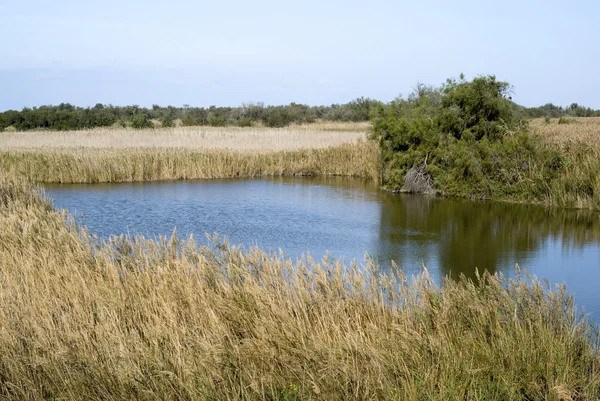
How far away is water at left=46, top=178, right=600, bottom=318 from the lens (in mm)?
11156

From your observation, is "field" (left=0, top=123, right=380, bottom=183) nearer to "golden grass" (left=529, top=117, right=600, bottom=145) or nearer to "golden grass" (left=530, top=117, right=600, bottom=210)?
"golden grass" (left=529, top=117, right=600, bottom=145)

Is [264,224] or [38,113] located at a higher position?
[38,113]

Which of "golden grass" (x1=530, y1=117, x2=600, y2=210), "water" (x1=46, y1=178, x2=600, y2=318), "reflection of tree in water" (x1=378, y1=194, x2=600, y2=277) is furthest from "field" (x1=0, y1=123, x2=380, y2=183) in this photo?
"golden grass" (x1=530, y1=117, x2=600, y2=210)

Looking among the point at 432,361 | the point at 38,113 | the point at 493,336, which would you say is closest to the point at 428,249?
the point at 493,336

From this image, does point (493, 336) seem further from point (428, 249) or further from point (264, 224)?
point (264, 224)

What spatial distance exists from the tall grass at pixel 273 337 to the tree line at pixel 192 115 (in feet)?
124

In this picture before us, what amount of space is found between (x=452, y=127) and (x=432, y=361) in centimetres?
1546

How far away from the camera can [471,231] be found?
1420 cm

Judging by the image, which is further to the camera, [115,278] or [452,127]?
[452,127]

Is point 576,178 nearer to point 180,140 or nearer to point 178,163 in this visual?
point 178,163

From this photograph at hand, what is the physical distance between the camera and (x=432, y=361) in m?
4.68

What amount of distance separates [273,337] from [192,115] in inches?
2347

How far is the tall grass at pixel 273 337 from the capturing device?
14.9 ft

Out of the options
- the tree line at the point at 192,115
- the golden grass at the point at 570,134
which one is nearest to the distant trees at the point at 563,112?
the tree line at the point at 192,115
